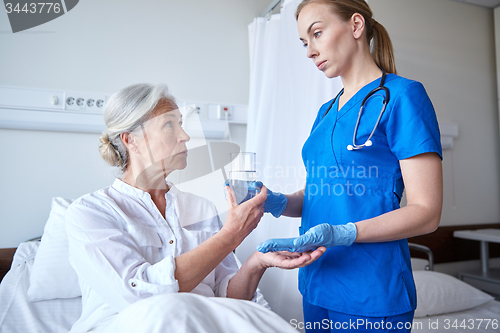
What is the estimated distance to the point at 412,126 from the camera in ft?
2.81

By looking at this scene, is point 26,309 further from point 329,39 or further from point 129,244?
point 329,39

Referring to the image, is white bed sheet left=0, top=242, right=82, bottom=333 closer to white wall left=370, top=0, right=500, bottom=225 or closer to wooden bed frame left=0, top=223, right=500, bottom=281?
wooden bed frame left=0, top=223, right=500, bottom=281

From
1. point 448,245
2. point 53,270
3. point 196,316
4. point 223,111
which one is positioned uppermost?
point 223,111

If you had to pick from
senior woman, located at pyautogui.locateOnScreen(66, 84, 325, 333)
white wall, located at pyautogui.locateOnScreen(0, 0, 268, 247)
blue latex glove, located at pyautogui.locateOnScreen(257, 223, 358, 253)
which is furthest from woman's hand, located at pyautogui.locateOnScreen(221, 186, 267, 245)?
white wall, located at pyautogui.locateOnScreen(0, 0, 268, 247)

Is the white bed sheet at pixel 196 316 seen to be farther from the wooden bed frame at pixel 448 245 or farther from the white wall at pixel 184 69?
Result: the wooden bed frame at pixel 448 245

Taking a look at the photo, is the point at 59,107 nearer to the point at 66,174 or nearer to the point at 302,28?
the point at 66,174

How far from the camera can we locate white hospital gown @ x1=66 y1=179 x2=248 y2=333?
0.92 metres

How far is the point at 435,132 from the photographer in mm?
870

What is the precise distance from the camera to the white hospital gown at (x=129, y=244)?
3.01ft

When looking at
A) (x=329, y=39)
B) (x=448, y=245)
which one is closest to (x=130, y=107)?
(x=329, y=39)

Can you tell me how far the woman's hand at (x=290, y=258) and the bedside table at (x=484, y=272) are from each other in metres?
2.09

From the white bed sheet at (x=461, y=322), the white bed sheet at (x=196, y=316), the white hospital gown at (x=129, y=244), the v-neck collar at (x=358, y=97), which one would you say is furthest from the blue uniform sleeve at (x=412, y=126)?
the white bed sheet at (x=461, y=322)

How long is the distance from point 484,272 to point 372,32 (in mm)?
2355

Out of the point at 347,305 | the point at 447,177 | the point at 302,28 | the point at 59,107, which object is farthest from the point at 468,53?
the point at 59,107
